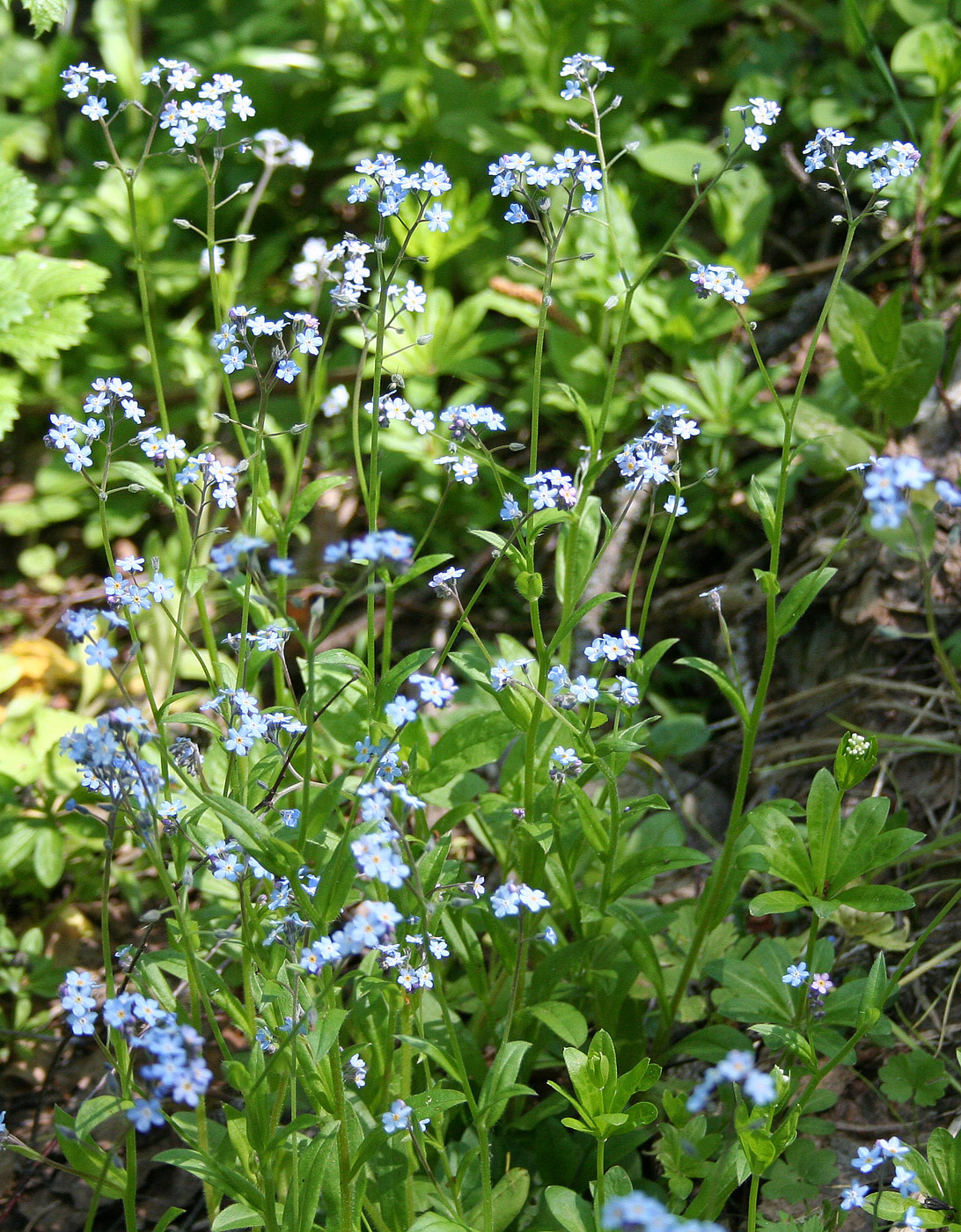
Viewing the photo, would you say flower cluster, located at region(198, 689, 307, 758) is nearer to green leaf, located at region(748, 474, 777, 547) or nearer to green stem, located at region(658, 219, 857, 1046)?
green stem, located at region(658, 219, 857, 1046)

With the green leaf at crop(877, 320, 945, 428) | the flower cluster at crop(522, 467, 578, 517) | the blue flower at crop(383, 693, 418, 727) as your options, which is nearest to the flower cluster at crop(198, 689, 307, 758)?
the blue flower at crop(383, 693, 418, 727)

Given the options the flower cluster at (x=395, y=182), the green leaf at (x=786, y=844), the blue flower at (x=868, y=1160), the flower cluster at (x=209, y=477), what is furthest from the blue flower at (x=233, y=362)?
the blue flower at (x=868, y=1160)

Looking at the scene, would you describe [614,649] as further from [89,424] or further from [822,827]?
[89,424]

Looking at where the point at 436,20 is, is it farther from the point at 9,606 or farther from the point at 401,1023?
the point at 401,1023

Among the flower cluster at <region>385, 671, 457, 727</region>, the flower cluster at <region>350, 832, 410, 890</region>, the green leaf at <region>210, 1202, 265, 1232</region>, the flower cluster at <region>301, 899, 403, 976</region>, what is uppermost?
the flower cluster at <region>385, 671, 457, 727</region>

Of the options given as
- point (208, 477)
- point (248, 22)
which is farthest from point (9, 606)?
point (248, 22)

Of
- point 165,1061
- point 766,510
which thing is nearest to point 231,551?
point 165,1061
